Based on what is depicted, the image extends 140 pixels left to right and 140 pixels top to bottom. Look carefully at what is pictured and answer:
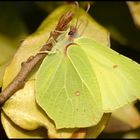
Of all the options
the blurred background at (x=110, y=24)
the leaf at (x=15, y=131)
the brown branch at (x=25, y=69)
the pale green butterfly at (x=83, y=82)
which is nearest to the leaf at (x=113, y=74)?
the pale green butterfly at (x=83, y=82)

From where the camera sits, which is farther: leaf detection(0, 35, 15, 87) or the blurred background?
the blurred background

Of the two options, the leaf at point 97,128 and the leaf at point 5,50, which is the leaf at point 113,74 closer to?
the leaf at point 97,128

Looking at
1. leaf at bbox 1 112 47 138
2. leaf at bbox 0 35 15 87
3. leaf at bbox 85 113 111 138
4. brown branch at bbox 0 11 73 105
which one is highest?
brown branch at bbox 0 11 73 105

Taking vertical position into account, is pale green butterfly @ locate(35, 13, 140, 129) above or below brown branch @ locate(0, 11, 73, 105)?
below

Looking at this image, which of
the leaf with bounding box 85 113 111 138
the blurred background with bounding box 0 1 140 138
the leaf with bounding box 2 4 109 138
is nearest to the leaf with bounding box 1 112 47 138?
the leaf with bounding box 2 4 109 138

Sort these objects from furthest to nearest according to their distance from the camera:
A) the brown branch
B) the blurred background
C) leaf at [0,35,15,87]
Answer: the blurred background < leaf at [0,35,15,87] < the brown branch

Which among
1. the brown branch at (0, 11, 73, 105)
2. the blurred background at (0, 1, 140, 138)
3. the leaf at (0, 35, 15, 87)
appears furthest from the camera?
the blurred background at (0, 1, 140, 138)

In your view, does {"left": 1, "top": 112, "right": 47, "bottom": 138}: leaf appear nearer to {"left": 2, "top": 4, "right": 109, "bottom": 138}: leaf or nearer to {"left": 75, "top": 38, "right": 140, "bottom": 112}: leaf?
{"left": 2, "top": 4, "right": 109, "bottom": 138}: leaf

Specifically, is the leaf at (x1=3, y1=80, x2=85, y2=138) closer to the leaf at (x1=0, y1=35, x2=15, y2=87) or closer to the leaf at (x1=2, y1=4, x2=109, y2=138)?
the leaf at (x1=2, y1=4, x2=109, y2=138)
